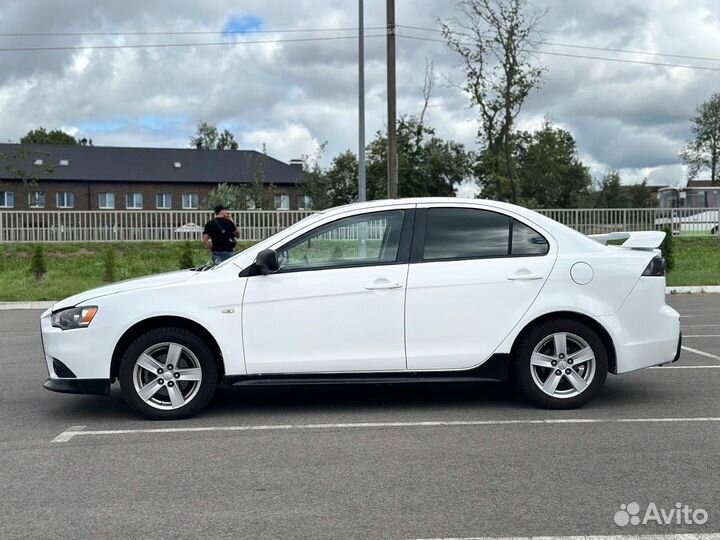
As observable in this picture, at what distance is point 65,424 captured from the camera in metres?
6.30

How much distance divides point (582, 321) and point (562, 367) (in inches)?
15.7

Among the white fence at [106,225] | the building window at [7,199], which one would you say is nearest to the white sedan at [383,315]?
the white fence at [106,225]

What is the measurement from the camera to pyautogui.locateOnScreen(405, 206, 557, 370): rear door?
6324mm

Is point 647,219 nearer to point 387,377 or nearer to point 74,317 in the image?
point 387,377

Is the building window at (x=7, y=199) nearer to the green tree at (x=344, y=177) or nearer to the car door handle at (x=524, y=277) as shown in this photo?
the green tree at (x=344, y=177)

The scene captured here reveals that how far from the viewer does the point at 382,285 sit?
6301 millimetres

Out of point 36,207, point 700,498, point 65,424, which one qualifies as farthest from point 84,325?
point 36,207

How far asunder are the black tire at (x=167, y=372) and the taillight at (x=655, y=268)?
3515mm

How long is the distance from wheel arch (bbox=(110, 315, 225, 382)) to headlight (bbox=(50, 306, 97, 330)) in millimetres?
289

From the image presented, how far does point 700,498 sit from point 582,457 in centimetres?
91

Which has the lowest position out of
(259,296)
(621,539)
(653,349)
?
(621,539)

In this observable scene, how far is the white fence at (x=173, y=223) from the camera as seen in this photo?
3119cm

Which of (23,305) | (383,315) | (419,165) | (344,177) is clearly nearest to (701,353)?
(383,315)

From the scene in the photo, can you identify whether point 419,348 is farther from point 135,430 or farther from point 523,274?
point 135,430
